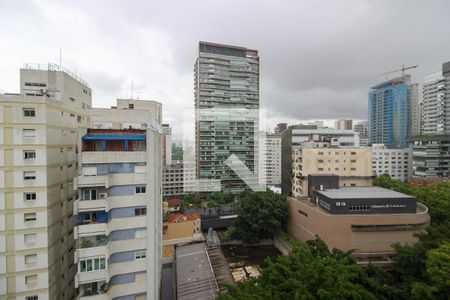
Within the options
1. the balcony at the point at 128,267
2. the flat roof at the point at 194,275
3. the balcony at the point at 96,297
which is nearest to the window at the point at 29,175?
the balcony at the point at 128,267

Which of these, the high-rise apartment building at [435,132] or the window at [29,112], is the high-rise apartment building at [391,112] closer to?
the high-rise apartment building at [435,132]

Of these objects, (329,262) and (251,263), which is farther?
(251,263)

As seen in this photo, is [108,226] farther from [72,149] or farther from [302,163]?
[302,163]

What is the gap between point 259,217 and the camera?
23.5m

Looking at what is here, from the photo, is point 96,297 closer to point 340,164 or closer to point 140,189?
point 140,189

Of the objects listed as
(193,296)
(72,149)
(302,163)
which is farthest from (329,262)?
(302,163)

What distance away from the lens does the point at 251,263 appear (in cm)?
2175

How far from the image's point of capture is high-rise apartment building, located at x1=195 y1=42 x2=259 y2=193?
40.5m

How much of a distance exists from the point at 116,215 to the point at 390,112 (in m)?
83.4

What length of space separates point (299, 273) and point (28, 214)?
11648 mm

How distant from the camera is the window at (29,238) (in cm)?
1035

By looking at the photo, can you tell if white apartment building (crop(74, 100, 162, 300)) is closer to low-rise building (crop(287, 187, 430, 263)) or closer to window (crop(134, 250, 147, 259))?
window (crop(134, 250, 147, 259))

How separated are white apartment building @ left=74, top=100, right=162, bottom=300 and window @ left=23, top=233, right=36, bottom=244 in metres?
1.90

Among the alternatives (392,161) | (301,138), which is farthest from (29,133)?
(392,161)
